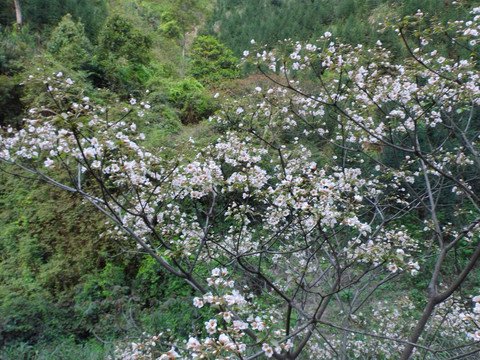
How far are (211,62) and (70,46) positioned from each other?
717 cm

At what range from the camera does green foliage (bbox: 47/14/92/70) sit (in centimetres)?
847

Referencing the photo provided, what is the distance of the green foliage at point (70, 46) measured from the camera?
847 cm

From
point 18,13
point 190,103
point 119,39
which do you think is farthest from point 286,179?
point 18,13

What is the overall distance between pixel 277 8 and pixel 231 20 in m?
3.29

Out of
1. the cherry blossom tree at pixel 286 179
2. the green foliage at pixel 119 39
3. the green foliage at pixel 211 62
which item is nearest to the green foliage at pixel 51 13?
the green foliage at pixel 119 39

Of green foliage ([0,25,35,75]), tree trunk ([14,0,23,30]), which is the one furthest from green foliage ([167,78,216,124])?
tree trunk ([14,0,23,30])

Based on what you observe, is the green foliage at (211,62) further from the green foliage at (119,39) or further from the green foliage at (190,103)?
the green foliage at (119,39)

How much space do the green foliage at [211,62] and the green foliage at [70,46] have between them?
→ 18.2 ft

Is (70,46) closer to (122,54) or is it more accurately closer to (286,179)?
(122,54)

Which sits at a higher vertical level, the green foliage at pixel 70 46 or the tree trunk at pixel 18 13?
the tree trunk at pixel 18 13

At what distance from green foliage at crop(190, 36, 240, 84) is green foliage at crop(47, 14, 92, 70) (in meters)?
5.55

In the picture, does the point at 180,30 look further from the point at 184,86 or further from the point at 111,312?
the point at 111,312

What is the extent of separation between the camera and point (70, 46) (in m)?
8.66

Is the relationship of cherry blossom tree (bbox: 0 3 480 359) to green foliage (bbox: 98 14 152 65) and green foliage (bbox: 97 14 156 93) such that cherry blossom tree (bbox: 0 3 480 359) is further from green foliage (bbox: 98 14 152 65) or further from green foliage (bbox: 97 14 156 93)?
green foliage (bbox: 98 14 152 65)
